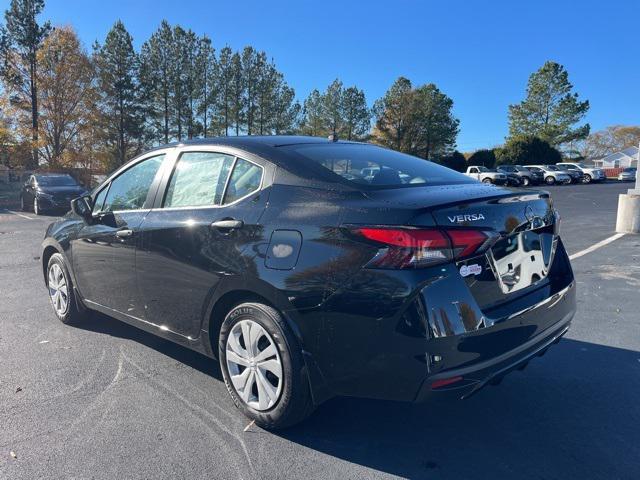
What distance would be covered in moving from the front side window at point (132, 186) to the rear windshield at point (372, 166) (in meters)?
1.21

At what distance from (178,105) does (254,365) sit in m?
48.1

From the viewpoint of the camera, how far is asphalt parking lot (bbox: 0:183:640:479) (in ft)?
8.54

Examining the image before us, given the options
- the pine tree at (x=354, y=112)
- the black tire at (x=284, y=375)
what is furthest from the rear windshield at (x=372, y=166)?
the pine tree at (x=354, y=112)

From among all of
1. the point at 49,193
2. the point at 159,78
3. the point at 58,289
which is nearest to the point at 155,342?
the point at 58,289

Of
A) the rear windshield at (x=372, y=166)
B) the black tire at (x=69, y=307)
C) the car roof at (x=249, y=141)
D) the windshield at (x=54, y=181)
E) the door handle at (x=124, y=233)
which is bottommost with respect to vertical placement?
the black tire at (x=69, y=307)

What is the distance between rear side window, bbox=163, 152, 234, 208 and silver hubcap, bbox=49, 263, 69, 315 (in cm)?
190

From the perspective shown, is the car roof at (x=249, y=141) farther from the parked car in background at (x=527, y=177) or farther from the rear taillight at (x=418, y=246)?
the parked car in background at (x=527, y=177)

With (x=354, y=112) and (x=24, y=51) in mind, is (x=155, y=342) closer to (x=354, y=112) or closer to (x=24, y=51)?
(x=24, y=51)

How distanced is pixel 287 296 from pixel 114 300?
79.0 inches

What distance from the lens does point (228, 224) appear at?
3.01 meters

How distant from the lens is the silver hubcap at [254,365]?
9.34 feet

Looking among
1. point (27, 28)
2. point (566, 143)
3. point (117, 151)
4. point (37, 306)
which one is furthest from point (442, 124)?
point (37, 306)

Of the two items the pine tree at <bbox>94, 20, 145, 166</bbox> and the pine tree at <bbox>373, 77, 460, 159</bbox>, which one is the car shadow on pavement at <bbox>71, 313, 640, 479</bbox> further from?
the pine tree at <bbox>373, 77, 460, 159</bbox>

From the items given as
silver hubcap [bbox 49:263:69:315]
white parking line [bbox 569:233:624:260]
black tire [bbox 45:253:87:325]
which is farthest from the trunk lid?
white parking line [bbox 569:233:624:260]
